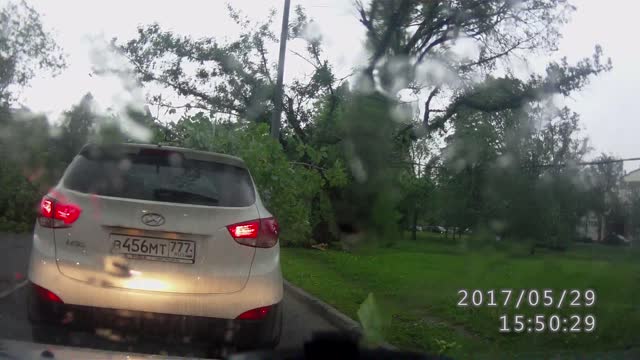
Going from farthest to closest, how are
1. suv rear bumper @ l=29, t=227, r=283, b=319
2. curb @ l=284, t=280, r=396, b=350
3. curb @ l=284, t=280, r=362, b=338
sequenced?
1. curb @ l=284, t=280, r=362, b=338
2. curb @ l=284, t=280, r=396, b=350
3. suv rear bumper @ l=29, t=227, r=283, b=319

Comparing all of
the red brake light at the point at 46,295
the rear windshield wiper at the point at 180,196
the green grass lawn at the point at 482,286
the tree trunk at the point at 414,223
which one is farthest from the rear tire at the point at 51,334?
the tree trunk at the point at 414,223

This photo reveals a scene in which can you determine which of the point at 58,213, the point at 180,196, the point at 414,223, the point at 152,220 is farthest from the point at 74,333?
the point at 414,223

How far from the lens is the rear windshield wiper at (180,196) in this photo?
355 cm

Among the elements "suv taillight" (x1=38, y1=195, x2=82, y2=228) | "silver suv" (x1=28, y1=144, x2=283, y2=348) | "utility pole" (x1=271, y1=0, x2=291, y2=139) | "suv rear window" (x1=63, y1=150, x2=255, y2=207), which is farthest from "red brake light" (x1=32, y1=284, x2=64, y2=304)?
"utility pole" (x1=271, y1=0, x2=291, y2=139)

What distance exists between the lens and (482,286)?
13.8ft

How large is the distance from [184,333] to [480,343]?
7.39ft

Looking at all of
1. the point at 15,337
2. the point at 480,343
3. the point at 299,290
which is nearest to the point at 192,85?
the point at 299,290

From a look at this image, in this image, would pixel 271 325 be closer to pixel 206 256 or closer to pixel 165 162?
pixel 206 256

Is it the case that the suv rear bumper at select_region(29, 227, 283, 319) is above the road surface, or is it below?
above

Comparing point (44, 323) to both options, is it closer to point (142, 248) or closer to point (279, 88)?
point (142, 248)

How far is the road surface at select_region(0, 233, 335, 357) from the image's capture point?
369 cm

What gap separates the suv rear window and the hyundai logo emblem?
12 centimetres

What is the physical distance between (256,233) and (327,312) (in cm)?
187

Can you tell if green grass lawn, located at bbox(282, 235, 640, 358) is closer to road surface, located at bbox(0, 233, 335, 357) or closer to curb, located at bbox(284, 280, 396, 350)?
curb, located at bbox(284, 280, 396, 350)
